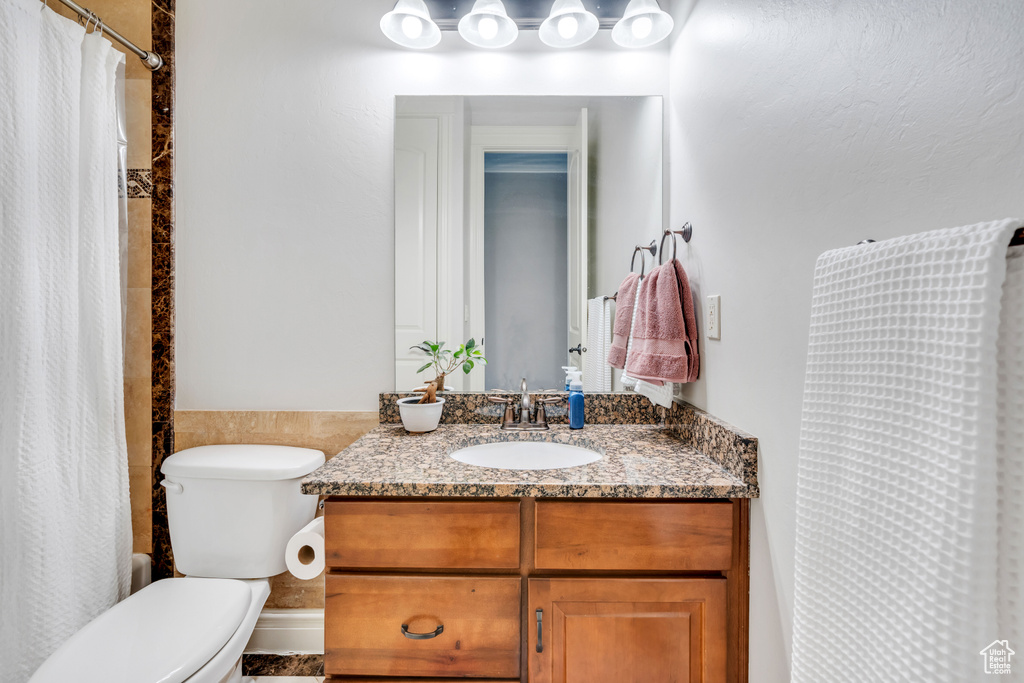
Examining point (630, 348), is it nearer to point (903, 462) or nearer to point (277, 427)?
point (903, 462)

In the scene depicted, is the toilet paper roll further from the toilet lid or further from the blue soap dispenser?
the blue soap dispenser

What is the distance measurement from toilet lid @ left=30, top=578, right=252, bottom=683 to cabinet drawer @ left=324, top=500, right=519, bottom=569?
40 cm

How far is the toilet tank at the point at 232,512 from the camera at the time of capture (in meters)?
1.40

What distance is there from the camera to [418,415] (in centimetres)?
148

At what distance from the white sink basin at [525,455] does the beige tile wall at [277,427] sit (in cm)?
44

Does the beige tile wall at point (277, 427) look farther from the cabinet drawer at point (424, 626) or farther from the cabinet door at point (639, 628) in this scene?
the cabinet door at point (639, 628)

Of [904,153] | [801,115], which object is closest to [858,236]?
[904,153]

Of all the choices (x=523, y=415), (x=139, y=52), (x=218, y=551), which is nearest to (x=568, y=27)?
(x=523, y=415)

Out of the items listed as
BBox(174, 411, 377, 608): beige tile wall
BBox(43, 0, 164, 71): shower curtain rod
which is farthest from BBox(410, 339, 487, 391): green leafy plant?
BBox(43, 0, 164, 71): shower curtain rod

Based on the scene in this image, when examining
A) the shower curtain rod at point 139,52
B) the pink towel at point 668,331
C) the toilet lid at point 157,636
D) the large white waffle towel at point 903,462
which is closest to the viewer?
the large white waffle towel at point 903,462

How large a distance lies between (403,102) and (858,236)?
138cm

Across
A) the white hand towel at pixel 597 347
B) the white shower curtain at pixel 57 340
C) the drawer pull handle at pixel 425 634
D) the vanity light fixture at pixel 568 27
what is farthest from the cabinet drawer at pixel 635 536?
the vanity light fixture at pixel 568 27

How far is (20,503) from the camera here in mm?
1185

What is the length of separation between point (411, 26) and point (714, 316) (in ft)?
4.15
